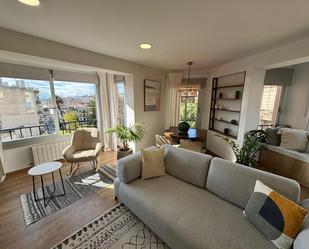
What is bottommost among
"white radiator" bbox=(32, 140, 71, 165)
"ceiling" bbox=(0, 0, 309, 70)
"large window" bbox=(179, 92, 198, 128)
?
"white radiator" bbox=(32, 140, 71, 165)

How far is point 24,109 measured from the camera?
9.65 ft

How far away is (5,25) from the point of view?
1.61 m

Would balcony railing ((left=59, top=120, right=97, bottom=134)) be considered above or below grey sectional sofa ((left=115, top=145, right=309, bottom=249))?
above

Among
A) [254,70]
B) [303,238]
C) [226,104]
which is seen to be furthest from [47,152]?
[254,70]

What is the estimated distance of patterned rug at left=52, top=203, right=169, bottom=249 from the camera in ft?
4.82

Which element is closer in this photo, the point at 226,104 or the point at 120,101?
the point at 226,104

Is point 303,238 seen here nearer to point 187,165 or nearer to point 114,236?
point 187,165

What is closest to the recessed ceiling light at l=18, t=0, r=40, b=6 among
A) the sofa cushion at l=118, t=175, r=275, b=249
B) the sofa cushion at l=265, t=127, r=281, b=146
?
the sofa cushion at l=118, t=175, r=275, b=249

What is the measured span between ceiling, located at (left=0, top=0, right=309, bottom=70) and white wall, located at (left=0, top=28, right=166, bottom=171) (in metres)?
0.14

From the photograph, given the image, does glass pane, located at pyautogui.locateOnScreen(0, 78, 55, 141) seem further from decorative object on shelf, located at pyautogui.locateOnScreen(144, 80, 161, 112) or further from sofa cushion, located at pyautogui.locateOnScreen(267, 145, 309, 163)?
sofa cushion, located at pyautogui.locateOnScreen(267, 145, 309, 163)

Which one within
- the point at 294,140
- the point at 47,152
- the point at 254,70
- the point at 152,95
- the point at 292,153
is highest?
the point at 254,70

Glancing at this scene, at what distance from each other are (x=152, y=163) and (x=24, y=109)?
2.98 meters

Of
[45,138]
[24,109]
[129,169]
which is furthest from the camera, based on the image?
[45,138]

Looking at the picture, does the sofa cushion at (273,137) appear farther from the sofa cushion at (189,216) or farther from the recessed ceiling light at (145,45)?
the recessed ceiling light at (145,45)
